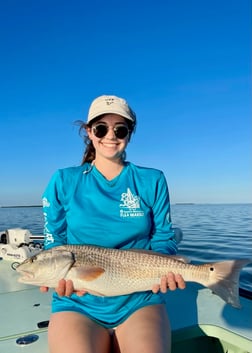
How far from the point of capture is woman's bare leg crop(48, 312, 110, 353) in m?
2.49

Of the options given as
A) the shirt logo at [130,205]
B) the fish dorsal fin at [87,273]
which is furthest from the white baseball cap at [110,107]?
the fish dorsal fin at [87,273]

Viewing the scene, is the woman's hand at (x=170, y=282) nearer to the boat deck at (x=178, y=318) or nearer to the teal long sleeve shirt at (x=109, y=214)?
the teal long sleeve shirt at (x=109, y=214)

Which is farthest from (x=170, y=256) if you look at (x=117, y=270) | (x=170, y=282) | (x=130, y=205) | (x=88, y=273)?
(x=88, y=273)

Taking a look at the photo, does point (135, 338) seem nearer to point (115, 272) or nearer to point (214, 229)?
point (115, 272)

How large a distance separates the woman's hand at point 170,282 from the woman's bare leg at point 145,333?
164mm


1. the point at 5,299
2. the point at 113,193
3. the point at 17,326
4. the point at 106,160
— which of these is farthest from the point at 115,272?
the point at 5,299

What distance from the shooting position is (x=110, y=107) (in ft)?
10.6

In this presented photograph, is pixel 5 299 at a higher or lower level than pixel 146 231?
lower

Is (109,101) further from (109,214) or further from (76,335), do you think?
(76,335)

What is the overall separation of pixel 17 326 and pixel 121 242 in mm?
1297

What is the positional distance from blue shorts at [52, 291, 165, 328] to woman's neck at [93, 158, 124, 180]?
103 cm

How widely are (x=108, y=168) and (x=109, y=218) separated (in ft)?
1.60

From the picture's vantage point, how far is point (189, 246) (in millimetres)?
10938

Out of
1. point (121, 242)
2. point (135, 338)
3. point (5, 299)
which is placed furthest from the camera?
point (5, 299)
